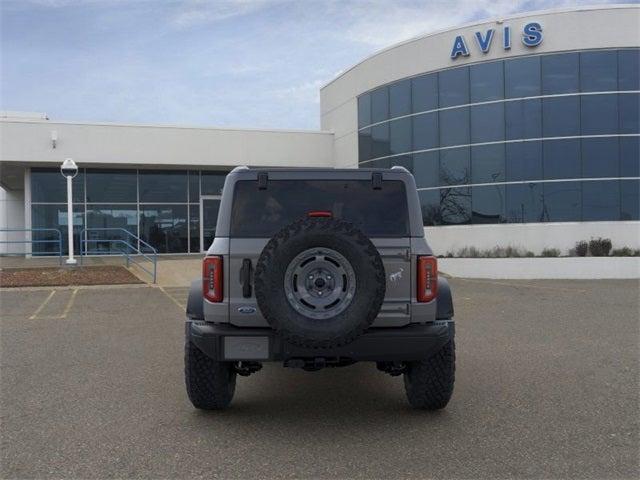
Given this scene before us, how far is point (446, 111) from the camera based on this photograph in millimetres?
21750

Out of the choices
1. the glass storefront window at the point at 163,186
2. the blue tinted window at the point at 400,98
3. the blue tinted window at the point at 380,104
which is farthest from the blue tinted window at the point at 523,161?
the glass storefront window at the point at 163,186

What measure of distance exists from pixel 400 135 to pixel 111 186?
11.9 metres

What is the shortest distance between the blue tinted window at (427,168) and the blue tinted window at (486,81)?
8.15 feet

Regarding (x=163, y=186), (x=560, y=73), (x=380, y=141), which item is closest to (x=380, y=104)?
(x=380, y=141)

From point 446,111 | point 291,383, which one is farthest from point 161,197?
point 291,383

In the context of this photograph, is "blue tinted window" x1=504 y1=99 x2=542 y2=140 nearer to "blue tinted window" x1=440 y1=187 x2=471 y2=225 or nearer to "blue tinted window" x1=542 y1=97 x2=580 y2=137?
"blue tinted window" x1=542 y1=97 x2=580 y2=137

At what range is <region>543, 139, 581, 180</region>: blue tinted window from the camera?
65.1 ft

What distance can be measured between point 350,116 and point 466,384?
20898 mm

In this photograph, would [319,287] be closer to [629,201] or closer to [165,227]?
[629,201]

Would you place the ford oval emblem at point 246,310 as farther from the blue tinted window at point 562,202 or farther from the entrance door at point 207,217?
the entrance door at point 207,217

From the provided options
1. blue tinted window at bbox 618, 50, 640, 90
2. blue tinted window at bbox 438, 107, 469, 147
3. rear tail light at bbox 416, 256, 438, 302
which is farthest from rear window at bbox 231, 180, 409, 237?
blue tinted window at bbox 618, 50, 640, 90

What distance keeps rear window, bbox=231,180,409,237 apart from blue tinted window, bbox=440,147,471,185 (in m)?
17.2

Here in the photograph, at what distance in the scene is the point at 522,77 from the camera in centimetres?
2047

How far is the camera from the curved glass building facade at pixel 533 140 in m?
19.7
